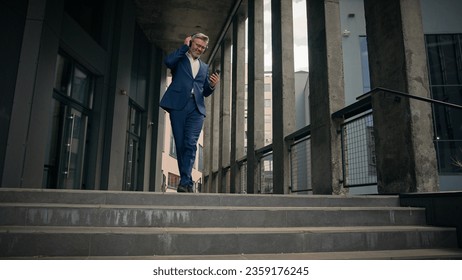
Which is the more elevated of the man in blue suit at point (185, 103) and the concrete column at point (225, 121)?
the concrete column at point (225, 121)

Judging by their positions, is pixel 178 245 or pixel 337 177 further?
pixel 337 177

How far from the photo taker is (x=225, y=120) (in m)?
14.9

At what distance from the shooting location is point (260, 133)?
9969 millimetres

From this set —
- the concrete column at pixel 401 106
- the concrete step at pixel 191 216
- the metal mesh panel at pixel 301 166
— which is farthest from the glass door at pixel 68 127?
the concrete column at pixel 401 106

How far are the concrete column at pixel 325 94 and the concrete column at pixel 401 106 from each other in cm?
101

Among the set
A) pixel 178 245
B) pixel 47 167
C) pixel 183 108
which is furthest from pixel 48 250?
pixel 47 167

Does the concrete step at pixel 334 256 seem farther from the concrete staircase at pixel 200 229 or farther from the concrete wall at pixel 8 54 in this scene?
the concrete wall at pixel 8 54

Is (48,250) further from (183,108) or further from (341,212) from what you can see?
(341,212)

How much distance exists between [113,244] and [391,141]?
3.58 meters

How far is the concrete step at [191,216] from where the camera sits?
2.77m

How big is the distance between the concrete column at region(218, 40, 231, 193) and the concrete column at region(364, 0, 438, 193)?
31.9 ft

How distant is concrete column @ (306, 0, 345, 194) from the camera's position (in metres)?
5.62

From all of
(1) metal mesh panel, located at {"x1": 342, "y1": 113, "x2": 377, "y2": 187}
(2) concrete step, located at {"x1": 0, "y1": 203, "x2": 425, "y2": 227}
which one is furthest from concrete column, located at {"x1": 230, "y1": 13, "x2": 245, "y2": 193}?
(2) concrete step, located at {"x1": 0, "y1": 203, "x2": 425, "y2": 227}

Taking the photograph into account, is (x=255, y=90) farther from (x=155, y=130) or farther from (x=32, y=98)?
(x=32, y=98)
